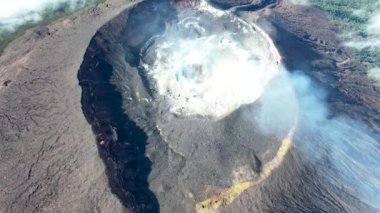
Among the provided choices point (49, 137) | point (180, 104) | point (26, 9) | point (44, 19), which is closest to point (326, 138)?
point (180, 104)

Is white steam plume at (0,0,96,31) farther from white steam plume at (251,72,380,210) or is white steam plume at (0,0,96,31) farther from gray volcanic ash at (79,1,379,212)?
white steam plume at (251,72,380,210)

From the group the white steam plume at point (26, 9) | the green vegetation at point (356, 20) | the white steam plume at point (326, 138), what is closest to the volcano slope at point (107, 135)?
the white steam plume at point (326, 138)

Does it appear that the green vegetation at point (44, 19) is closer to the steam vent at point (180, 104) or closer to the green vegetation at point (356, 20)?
the steam vent at point (180, 104)

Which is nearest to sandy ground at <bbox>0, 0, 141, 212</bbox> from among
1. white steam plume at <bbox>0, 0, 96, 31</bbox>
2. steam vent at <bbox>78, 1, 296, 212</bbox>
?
steam vent at <bbox>78, 1, 296, 212</bbox>

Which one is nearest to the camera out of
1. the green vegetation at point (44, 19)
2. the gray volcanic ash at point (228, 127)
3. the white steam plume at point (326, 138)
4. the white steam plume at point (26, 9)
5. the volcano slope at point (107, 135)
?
the volcano slope at point (107, 135)

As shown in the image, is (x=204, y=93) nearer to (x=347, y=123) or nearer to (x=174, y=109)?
(x=174, y=109)

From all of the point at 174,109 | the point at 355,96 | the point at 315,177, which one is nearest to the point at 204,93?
the point at 174,109
